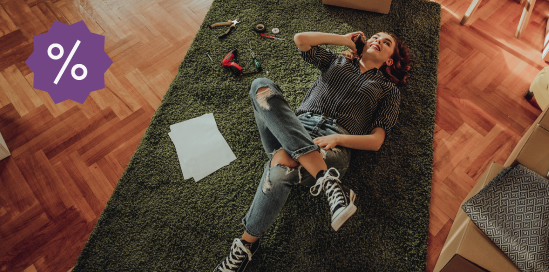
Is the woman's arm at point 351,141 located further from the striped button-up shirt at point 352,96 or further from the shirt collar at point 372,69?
the shirt collar at point 372,69

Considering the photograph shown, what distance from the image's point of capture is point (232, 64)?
1.78 m

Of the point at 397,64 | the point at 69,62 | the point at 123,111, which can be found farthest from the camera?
the point at 69,62

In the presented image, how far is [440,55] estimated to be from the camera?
6.31 feet

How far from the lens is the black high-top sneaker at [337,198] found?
1072mm

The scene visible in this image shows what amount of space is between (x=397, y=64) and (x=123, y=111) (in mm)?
1613

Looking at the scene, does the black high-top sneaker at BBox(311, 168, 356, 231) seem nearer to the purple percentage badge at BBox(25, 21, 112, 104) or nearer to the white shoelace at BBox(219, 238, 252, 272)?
the white shoelace at BBox(219, 238, 252, 272)

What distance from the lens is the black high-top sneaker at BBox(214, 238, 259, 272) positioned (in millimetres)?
1233

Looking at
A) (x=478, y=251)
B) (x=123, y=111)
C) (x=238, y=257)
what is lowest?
(x=238, y=257)

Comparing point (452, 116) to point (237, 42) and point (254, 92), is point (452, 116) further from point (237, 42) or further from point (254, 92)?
point (237, 42)

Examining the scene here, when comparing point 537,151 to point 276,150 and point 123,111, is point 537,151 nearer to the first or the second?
point 276,150

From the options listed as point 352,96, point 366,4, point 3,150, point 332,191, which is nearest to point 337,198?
point 332,191

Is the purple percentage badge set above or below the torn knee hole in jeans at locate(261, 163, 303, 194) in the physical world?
below

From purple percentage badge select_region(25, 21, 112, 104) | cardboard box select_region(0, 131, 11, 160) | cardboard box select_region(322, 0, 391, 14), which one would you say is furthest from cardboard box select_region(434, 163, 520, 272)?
cardboard box select_region(0, 131, 11, 160)

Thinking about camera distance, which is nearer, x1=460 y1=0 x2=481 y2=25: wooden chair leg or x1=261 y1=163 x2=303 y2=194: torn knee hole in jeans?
x1=261 y1=163 x2=303 y2=194: torn knee hole in jeans
